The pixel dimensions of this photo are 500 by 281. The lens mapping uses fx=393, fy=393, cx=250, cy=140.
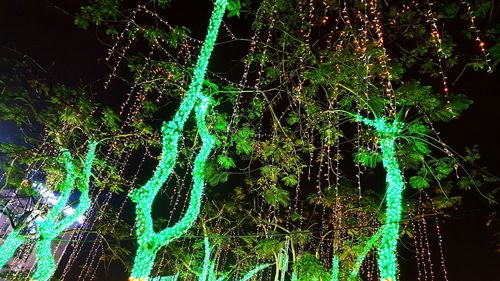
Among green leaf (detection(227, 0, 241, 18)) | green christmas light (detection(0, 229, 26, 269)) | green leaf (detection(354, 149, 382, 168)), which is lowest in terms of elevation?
green christmas light (detection(0, 229, 26, 269))

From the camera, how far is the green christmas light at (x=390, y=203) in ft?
12.7

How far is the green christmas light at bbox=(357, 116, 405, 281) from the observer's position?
3.86m

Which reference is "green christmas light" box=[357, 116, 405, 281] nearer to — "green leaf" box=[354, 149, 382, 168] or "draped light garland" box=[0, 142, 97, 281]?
"green leaf" box=[354, 149, 382, 168]

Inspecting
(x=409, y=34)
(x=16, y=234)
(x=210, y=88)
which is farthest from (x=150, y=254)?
(x=16, y=234)

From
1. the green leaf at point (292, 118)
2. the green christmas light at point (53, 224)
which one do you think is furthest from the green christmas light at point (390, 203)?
the green christmas light at point (53, 224)

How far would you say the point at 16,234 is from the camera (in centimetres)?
722

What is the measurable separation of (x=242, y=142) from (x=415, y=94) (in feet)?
8.52

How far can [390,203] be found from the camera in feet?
13.2

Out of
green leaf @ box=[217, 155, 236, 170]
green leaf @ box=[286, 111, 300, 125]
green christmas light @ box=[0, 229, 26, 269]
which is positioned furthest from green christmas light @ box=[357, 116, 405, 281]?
green christmas light @ box=[0, 229, 26, 269]

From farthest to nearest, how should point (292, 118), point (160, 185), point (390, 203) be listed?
point (292, 118), point (160, 185), point (390, 203)

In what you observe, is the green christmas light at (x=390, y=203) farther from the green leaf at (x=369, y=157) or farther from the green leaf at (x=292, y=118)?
the green leaf at (x=292, y=118)

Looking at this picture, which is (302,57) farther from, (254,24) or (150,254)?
(150,254)

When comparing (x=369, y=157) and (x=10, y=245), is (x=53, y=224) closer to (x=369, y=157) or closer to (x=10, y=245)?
(x=10, y=245)


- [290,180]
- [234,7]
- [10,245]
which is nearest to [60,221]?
[10,245]
